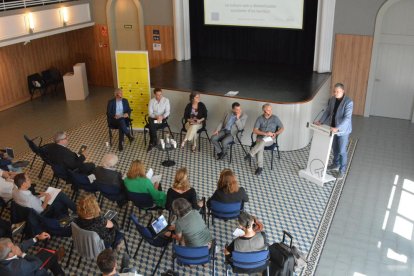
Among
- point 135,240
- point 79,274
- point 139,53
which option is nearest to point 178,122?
point 139,53

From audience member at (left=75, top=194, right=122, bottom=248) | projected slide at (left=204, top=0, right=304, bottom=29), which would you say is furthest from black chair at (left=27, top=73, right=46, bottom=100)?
audience member at (left=75, top=194, right=122, bottom=248)

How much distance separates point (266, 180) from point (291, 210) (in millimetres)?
988

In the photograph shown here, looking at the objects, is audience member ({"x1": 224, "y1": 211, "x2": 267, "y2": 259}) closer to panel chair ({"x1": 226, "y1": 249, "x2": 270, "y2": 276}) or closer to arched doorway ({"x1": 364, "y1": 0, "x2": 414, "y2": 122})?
panel chair ({"x1": 226, "y1": 249, "x2": 270, "y2": 276})

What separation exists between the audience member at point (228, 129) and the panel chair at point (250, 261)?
345 cm

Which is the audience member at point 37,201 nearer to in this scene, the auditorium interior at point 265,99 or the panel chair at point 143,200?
the auditorium interior at point 265,99

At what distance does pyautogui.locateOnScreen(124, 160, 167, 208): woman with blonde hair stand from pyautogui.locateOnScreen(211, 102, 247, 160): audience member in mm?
2442

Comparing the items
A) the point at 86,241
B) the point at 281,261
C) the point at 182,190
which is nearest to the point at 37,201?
the point at 86,241

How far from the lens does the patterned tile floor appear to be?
5414 mm

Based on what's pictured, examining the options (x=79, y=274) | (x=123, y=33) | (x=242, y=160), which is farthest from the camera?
(x=123, y=33)

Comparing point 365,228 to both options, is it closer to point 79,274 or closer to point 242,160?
point 242,160

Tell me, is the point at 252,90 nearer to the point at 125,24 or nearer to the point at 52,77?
the point at 125,24

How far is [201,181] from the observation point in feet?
23.5

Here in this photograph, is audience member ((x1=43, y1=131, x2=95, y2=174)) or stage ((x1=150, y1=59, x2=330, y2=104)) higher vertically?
stage ((x1=150, y1=59, x2=330, y2=104))

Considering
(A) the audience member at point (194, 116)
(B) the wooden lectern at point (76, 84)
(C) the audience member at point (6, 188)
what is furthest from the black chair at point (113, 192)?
(B) the wooden lectern at point (76, 84)
